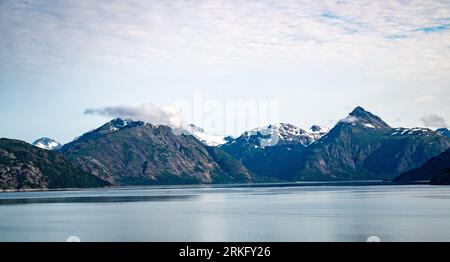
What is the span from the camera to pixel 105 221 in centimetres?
13750

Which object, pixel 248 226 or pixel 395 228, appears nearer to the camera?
pixel 395 228

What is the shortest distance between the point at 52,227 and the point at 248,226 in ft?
136

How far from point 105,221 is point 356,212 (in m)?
64.9
